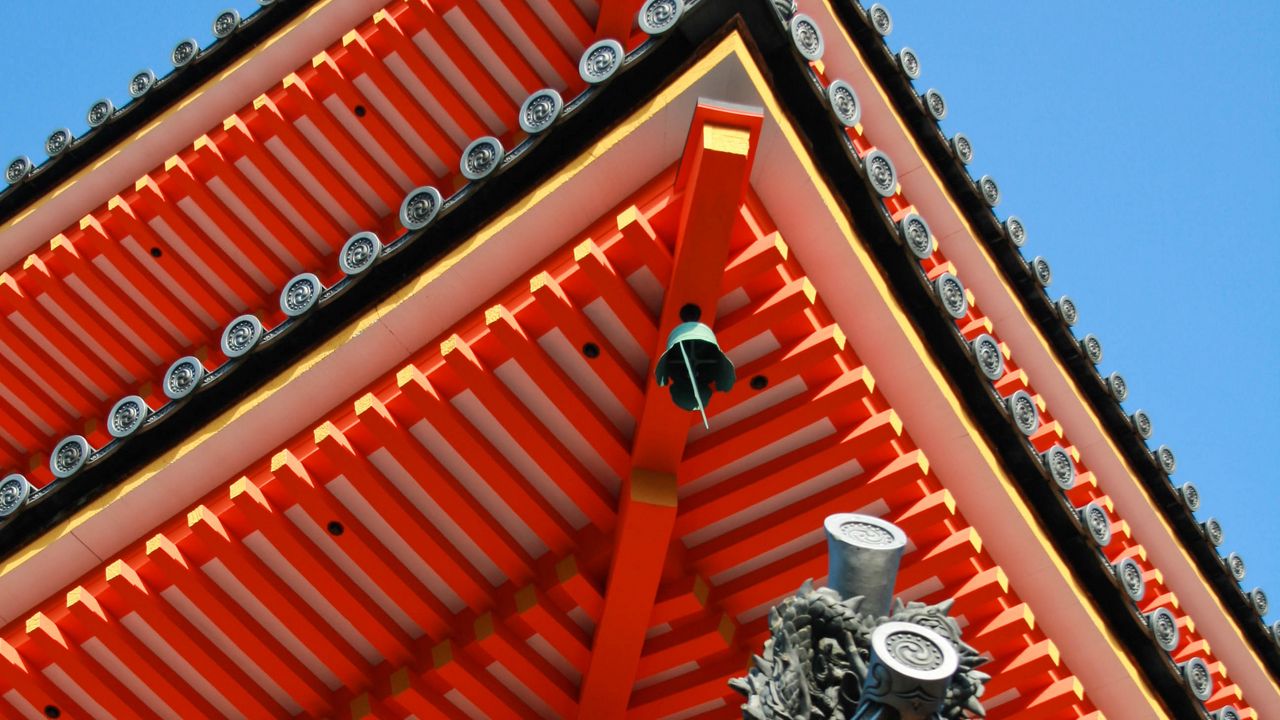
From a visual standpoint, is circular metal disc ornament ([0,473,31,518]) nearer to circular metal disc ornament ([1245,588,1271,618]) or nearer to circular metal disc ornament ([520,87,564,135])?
circular metal disc ornament ([520,87,564,135])

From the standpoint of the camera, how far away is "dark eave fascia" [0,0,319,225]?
19.8 metres

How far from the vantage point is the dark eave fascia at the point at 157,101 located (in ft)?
64.8

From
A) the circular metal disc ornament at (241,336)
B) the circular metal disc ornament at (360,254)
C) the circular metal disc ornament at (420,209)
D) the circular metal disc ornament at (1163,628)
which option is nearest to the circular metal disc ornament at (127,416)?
the circular metal disc ornament at (241,336)

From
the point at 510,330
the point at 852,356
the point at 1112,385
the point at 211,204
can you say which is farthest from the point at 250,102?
the point at 1112,385

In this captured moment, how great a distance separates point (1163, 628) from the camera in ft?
50.1

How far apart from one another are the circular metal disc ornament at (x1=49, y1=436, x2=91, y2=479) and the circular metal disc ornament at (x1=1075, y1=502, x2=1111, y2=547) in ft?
27.2

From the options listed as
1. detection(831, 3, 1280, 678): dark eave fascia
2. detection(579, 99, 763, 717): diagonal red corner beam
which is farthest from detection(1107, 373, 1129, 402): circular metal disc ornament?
detection(579, 99, 763, 717): diagonal red corner beam

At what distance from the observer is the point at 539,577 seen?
1404 cm

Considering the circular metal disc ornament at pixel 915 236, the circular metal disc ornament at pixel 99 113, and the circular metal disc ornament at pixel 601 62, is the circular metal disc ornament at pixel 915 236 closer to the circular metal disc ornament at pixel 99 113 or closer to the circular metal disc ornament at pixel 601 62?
the circular metal disc ornament at pixel 601 62

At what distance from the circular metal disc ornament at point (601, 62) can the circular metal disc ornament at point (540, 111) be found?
1.04ft

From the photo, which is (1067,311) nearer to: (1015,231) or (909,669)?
(1015,231)

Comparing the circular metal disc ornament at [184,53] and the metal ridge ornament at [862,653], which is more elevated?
the circular metal disc ornament at [184,53]

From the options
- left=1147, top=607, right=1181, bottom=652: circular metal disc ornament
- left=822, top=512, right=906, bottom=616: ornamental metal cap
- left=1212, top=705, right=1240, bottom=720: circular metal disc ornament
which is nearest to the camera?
left=822, top=512, right=906, bottom=616: ornamental metal cap

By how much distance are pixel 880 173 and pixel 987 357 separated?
1790 mm
